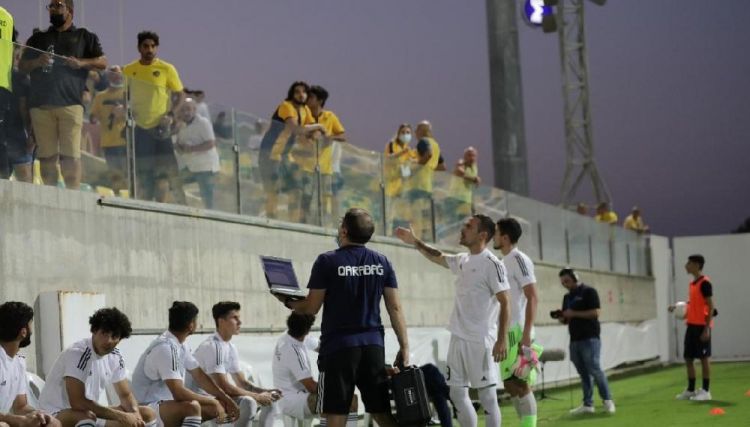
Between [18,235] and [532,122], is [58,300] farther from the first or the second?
[532,122]

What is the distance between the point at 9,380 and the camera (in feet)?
29.2

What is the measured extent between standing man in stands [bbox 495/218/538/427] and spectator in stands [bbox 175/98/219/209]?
3.22 meters

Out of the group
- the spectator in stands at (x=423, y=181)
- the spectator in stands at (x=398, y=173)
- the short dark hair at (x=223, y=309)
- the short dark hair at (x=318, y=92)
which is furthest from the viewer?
the spectator in stands at (x=423, y=181)

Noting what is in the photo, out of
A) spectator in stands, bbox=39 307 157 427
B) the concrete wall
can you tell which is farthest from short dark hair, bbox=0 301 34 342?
the concrete wall

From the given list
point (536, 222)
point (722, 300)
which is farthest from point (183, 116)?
point (722, 300)

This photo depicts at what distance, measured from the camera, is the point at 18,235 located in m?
10.7

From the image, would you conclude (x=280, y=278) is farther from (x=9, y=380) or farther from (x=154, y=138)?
(x=154, y=138)

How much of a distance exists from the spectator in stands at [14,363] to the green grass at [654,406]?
24.3ft

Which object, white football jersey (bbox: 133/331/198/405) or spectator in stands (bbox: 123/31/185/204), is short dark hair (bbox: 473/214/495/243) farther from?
spectator in stands (bbox: 123/31/185/204)

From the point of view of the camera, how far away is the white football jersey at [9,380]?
349 inches

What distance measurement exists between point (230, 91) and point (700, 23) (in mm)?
23849

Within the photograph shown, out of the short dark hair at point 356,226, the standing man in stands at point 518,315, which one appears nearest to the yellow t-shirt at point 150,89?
the standing man in stands at point 518,315

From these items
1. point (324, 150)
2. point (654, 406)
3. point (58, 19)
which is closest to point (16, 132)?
point (58, 19)

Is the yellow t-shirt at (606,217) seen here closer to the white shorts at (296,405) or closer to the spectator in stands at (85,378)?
the white shorts at (296,405)
